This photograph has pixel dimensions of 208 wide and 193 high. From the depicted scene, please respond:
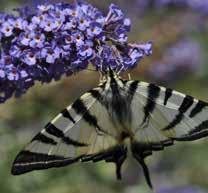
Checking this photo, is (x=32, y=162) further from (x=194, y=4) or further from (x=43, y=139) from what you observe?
(x=194, y=4)

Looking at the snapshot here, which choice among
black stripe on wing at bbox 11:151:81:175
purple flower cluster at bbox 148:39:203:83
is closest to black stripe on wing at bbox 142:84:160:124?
black stripe on wing at bbox 11:151:81:175

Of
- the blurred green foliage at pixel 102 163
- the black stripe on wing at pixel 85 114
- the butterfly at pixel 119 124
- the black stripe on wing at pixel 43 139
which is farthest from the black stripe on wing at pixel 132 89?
the blurred green foliage at pixel 102 163

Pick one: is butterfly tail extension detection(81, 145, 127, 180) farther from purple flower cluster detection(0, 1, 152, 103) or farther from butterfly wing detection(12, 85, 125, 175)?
purple flower cluster detection(0, 1, 152, 103)

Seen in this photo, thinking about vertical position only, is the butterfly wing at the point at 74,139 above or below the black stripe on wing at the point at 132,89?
below

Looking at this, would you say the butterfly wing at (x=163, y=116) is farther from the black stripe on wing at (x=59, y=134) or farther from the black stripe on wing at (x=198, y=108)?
the black stripe on wing at (x=59, y=134)

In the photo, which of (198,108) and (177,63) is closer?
(198,108)

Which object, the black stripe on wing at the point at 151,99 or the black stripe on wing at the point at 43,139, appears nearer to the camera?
the black stripe on wing at the point at 43,139

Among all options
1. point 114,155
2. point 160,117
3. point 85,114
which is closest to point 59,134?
point 85,114

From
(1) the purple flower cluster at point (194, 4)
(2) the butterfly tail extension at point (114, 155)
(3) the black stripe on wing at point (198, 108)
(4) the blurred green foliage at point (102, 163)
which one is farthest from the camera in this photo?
(1) the purple flower cluster at point (194, 4)
